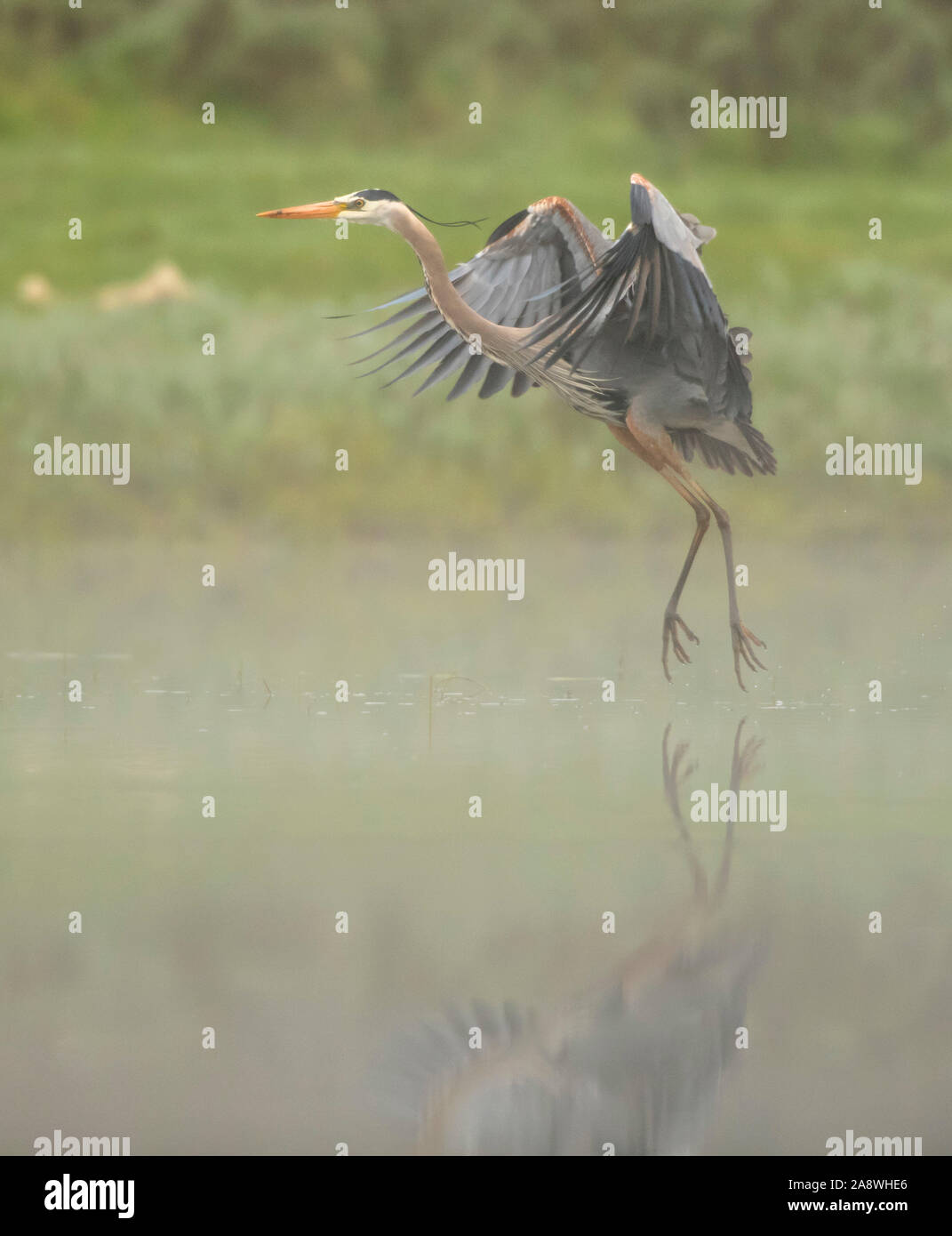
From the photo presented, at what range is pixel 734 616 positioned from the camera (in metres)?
9.11

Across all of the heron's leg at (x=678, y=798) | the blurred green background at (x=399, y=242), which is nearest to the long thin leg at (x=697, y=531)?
the heron's leg at (x=678, y=798)

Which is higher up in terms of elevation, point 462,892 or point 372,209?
point 372,209

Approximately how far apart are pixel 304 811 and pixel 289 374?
33.9 ft

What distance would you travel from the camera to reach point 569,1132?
13.1ft

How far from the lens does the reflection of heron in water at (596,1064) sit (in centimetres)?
402

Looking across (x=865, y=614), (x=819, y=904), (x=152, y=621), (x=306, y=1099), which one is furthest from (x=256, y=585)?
(x=306, y=1099)

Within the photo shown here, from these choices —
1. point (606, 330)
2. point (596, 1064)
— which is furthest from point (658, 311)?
point (596, 1064)

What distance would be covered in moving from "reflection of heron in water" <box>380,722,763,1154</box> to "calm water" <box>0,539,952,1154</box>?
0.01m

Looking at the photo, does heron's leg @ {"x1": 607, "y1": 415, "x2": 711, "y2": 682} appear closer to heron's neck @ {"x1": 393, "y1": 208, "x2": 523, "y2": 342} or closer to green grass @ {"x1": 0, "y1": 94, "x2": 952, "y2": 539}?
heron's neck @ {"x1": 393, "y1": 208, "x2": 523, "y2": 342}

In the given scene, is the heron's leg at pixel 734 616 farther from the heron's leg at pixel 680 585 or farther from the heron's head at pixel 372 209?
the heron's head at pixel 372 209

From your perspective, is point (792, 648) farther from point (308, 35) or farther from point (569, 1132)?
point (308, 35)

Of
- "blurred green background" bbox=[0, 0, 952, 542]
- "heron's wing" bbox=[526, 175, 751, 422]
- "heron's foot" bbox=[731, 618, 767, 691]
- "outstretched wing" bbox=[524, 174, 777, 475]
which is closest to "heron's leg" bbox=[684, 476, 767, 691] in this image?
"heron's foot" bbox=[731, 618, 767, 691]

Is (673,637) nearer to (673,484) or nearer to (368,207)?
(673,484)

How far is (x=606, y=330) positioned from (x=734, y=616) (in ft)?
4.67
